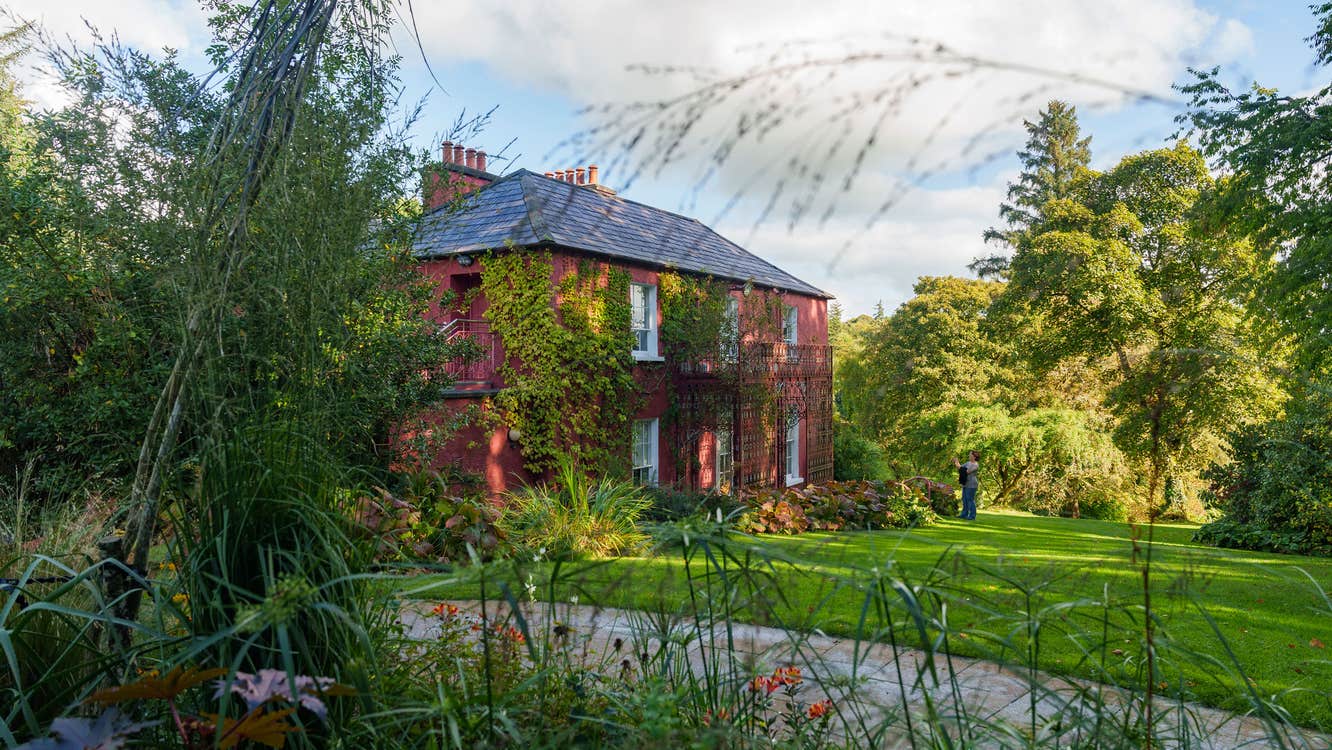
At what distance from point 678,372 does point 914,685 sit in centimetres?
1276

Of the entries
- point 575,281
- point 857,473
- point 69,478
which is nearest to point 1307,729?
point 69,478

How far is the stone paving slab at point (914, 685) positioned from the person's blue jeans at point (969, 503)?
11647mm

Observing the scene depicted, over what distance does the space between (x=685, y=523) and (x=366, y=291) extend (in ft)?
6.52

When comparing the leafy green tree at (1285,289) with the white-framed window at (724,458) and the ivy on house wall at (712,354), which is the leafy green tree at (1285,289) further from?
the white-framed window at (724,458)

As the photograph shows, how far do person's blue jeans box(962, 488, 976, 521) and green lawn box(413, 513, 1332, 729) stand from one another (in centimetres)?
510

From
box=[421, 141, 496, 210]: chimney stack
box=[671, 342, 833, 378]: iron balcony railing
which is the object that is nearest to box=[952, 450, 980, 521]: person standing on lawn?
box=[671, 342, 833, 378]: iron balcony railing

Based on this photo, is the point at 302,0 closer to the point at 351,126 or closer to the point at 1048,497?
the point at 351,126

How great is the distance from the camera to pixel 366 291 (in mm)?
2936

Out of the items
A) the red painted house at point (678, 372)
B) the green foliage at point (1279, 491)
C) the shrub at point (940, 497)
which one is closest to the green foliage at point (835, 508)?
the shrub at point (940, 497)

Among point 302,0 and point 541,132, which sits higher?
point 302,0

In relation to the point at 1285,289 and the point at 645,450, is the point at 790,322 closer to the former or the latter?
the point at 645,450

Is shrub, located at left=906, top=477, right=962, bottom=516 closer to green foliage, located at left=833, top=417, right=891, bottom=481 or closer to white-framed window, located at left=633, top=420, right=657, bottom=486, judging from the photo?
green foliage, located at left=833, top=417, right=891, bottom=481

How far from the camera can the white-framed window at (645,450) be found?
532 inches

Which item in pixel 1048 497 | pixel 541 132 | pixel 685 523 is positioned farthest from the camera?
pixel 1048 497
